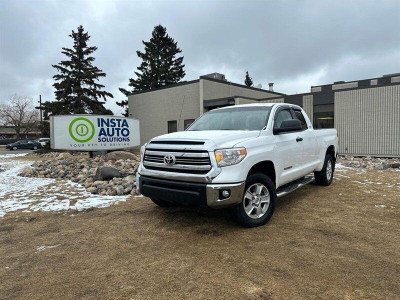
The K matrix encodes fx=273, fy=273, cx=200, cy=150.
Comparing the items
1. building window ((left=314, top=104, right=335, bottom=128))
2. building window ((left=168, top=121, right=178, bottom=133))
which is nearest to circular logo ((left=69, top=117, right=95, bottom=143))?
building window ((left=168, top=121, right=178, bottom=133))

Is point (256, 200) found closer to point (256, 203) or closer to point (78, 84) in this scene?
point (256, 203)

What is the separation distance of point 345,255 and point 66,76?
108 ft

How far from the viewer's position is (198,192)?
3.69 metres

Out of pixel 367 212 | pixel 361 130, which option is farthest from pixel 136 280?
pixel 361 130

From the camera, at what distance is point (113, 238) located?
4.00 m

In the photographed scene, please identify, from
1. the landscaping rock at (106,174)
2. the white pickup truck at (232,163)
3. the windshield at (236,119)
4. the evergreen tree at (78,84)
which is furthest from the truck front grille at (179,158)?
the evergreen tree at (78,84)

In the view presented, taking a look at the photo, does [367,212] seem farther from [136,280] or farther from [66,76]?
[66,76]

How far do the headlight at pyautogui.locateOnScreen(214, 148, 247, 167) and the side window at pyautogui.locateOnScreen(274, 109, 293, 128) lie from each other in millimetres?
1342

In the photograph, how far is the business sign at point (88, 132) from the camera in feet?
43.9

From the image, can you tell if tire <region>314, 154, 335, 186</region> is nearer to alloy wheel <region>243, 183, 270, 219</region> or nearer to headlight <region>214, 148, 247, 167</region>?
alloy wheel <region>243, 183, 270, 219</region>

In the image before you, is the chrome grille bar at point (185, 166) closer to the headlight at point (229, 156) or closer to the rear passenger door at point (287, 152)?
the headlight at point (229, 156)

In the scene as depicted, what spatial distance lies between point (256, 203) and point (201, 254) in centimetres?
129

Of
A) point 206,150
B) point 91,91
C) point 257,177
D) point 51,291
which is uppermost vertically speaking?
point 91,91

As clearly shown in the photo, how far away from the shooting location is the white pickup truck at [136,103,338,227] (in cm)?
371
